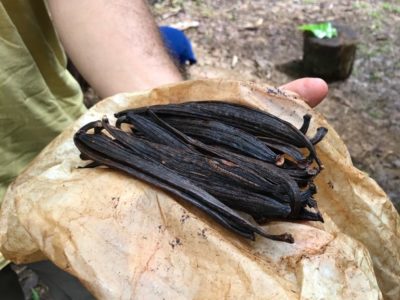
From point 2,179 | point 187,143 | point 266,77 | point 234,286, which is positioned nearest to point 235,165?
point 187,143

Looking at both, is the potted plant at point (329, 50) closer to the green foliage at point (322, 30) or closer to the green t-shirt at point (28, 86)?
the green foliage at point (322, 30)

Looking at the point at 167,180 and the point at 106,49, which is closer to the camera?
the point at 167,180

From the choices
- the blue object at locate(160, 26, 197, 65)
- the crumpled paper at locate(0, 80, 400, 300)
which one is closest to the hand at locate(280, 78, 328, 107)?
the crumpled paper at locate(0, 80, 400, 300)

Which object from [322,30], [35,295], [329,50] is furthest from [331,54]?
[35,295]

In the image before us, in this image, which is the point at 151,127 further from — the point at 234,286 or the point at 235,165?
the point at 234,286

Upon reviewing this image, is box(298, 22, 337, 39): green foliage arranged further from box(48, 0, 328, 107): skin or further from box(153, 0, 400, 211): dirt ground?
box(48, 0, 328, 107): skin

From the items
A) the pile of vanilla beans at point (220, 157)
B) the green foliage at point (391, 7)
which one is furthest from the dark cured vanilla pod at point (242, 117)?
the green foliage at point (391, 7)

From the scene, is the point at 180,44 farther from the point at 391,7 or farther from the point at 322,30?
the point at 391,7
